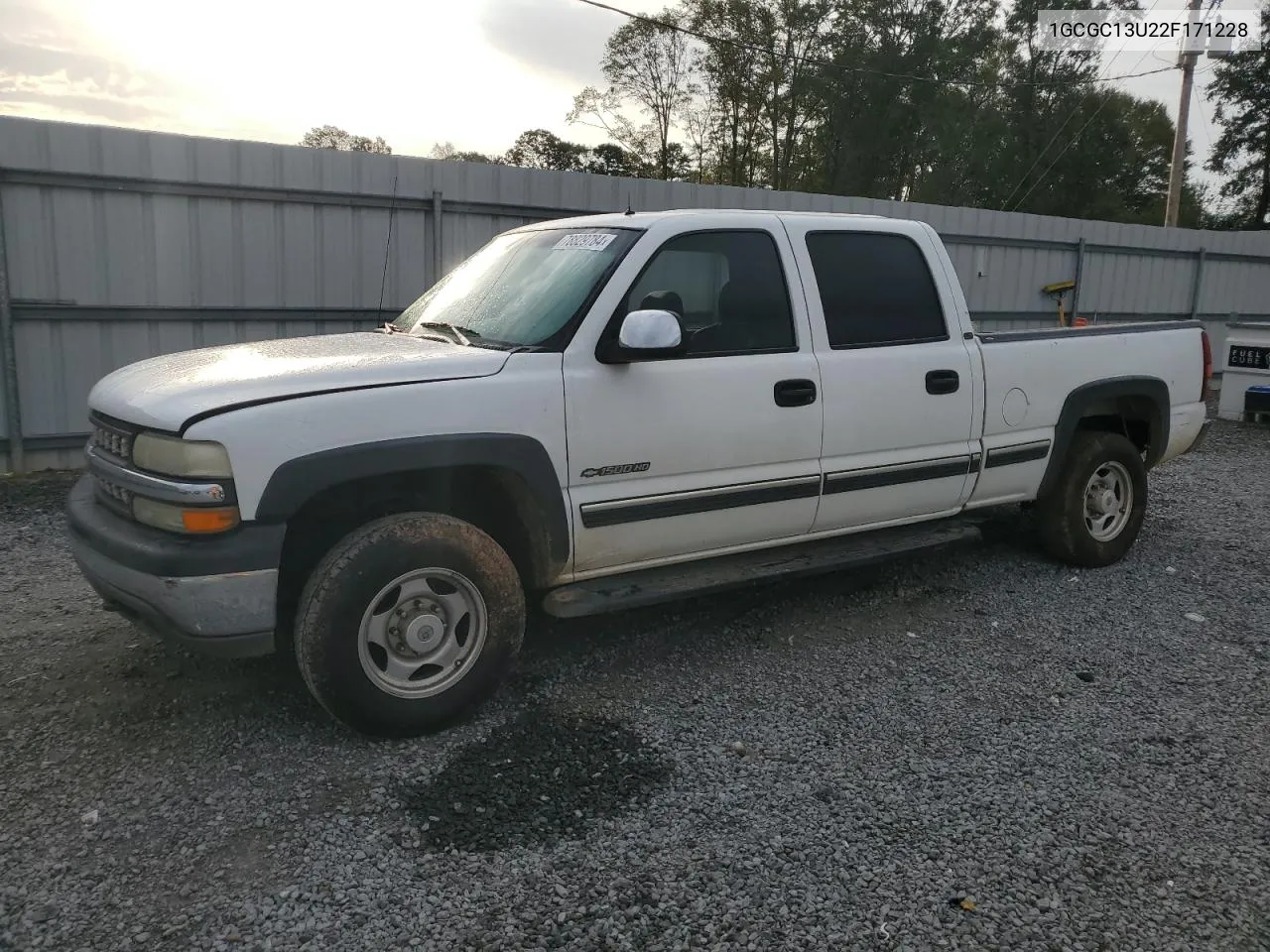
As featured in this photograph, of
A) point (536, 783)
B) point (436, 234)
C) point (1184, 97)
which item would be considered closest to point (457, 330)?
point (536, 783)

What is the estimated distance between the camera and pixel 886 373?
461 cm

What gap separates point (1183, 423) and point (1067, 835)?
385 centimetres

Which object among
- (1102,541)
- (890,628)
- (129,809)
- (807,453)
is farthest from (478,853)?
(1102,541)

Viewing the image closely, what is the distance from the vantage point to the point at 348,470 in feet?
10.8

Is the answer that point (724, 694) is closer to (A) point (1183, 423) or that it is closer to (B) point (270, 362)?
(B) point (270, 362)

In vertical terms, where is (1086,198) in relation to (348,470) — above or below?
above

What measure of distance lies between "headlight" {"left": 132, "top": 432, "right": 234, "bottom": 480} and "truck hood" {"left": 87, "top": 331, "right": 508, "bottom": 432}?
0.19 feet

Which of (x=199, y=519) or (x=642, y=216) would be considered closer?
(x=199, y=519)

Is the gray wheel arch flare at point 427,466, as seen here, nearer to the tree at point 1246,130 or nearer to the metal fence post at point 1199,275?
the metal fence post at point 1199,275

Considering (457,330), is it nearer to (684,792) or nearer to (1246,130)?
(684,792)

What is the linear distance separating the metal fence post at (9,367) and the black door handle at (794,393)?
244 inches

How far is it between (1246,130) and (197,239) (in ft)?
135

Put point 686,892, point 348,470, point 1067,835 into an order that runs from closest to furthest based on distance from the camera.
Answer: point 686,892, point 1067,835, point 348,470

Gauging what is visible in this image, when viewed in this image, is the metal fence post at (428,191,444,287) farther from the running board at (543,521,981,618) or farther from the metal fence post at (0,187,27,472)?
the running board at (543,521,981,618)
